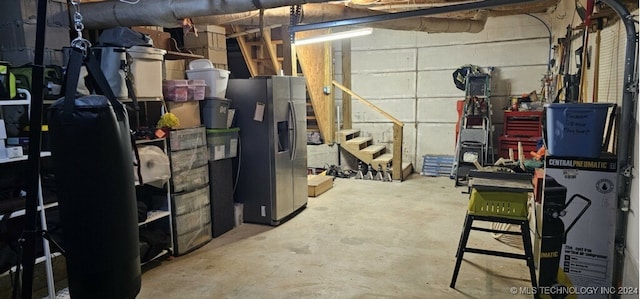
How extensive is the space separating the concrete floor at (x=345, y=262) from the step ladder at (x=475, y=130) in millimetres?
1354

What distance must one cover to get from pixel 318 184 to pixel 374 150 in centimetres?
174

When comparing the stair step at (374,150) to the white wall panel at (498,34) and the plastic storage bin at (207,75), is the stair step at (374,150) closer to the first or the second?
the white wall panel at (498,34)

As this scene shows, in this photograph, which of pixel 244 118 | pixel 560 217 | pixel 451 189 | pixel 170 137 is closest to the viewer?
pixel 560 217

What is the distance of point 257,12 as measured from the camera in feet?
15.8

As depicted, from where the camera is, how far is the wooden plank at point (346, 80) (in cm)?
755

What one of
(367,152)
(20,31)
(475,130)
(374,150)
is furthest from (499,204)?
(374,150)

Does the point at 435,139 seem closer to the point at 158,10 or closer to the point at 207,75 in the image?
the point at 207,75

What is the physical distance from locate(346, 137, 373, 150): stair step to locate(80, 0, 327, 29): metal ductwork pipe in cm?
399

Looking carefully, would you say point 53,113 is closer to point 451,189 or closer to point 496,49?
point 451,189

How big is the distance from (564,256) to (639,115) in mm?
1036

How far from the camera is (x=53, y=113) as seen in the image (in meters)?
1.66

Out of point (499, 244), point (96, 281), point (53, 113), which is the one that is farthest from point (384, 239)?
point (53, 113)

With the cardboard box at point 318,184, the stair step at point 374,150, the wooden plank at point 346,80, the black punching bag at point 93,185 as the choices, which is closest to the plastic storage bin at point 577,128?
the black punching bag at point 93,185

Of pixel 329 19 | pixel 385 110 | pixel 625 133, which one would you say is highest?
pixel 329 19
